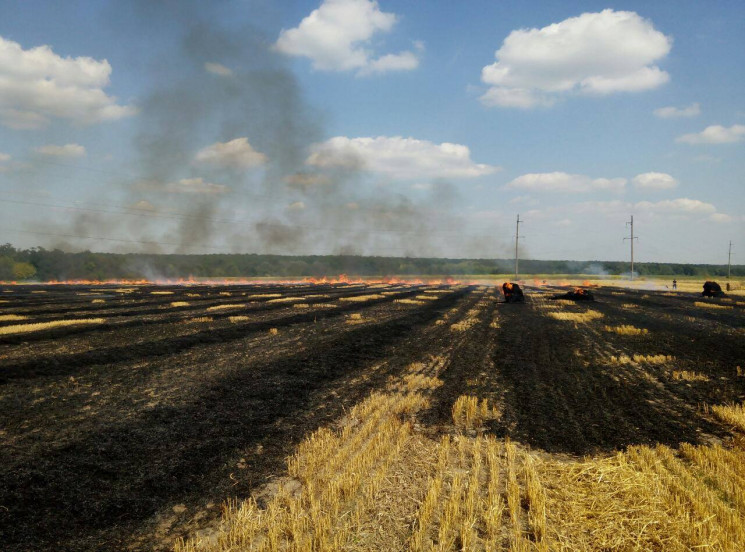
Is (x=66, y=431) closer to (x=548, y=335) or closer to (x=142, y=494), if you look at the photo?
(x=142, y=494)

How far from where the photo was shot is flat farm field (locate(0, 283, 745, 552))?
500 centimetres

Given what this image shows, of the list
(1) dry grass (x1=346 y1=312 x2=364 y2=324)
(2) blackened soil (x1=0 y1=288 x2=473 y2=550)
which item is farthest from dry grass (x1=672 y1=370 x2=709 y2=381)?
(1) dry grass (x1=346 y1=312 x2=364 y2=324)

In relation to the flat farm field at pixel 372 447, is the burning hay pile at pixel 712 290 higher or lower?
higher

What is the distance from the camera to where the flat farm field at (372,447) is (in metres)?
5.00

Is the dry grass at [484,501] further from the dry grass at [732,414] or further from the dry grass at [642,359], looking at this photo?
the dry grass at [642,359]

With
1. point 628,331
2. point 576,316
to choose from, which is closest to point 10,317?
point 628,331

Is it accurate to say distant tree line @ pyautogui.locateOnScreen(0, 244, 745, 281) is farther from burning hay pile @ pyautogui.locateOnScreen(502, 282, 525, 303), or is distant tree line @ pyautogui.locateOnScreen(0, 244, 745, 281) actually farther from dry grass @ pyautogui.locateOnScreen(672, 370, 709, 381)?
dry grass @ pyautogui.locateOnScreen(672, 370, 709, 381)

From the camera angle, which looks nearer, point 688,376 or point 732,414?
point 732,414

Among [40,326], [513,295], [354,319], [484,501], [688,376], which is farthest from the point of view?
[513,295]

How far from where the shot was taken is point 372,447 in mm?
7316

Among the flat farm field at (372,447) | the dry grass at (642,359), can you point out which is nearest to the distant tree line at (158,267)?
the flat farm field at (372,447)

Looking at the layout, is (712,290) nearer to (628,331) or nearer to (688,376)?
(628,331)

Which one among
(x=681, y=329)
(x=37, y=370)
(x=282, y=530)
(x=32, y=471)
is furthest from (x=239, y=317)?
Answer: (x=681, y=329)

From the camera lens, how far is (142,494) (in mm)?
5930
